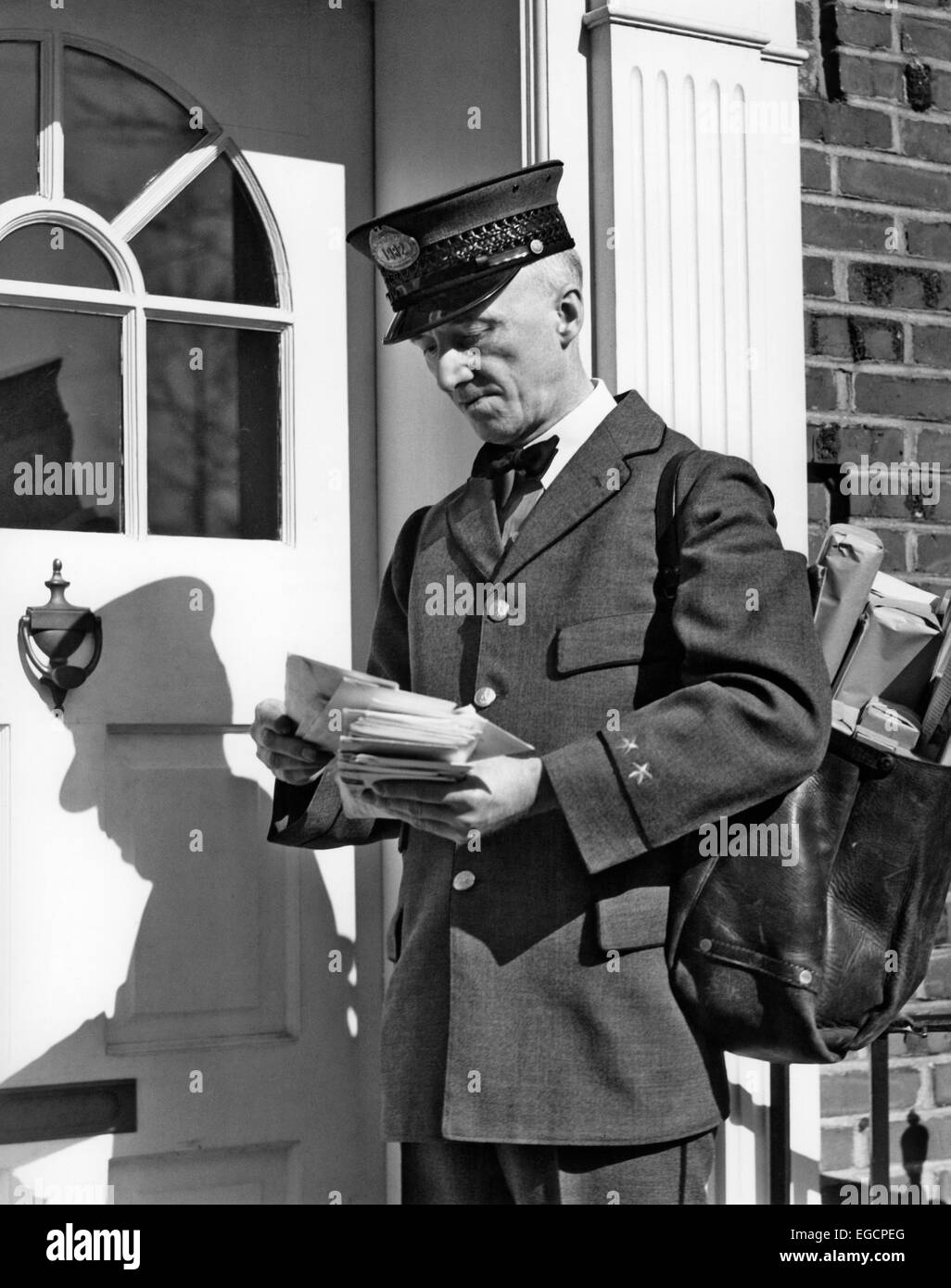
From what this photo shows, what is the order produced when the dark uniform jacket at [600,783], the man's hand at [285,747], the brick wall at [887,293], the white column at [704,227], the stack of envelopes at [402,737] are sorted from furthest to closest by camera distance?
the brick wall at [887,293]
the white column at [704,227]
the man's hand at [285,747]
the dark uniform jacket at [600,783]
the stack of envelopes at [402,737]

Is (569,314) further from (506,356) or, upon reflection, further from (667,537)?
(667,537)

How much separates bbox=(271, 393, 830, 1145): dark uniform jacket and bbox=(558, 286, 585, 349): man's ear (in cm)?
12

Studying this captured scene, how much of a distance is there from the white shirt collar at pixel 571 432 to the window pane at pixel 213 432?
73 cm

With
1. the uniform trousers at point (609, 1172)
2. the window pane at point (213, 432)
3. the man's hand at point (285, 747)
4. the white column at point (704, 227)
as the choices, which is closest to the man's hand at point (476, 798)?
the man's hand at point (285, 747)

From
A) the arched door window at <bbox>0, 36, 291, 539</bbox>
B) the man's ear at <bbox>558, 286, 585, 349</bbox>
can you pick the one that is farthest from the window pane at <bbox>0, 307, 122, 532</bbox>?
the man's ear at <bbox>558, 286, 585, 349</bbox>

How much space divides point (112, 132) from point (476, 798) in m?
1.43

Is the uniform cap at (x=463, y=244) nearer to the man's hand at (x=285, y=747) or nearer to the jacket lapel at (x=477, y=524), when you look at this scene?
the jacket lapel at (x=477, y=524)

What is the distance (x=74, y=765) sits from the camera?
2.52 metres

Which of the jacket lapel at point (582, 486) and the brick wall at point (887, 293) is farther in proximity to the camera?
the brick wall at point (887, 293)

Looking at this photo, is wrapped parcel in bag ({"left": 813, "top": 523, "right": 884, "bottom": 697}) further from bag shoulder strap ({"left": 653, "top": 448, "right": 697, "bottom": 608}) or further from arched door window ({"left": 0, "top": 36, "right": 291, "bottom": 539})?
arched door window ({"left": 0, "top": 36, "right": 291, "bottom": 539})

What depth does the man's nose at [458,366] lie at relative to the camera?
2047mm

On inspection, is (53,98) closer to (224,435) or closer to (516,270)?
(224,435)

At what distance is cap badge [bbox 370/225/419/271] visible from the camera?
2092mm

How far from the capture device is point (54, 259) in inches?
102
